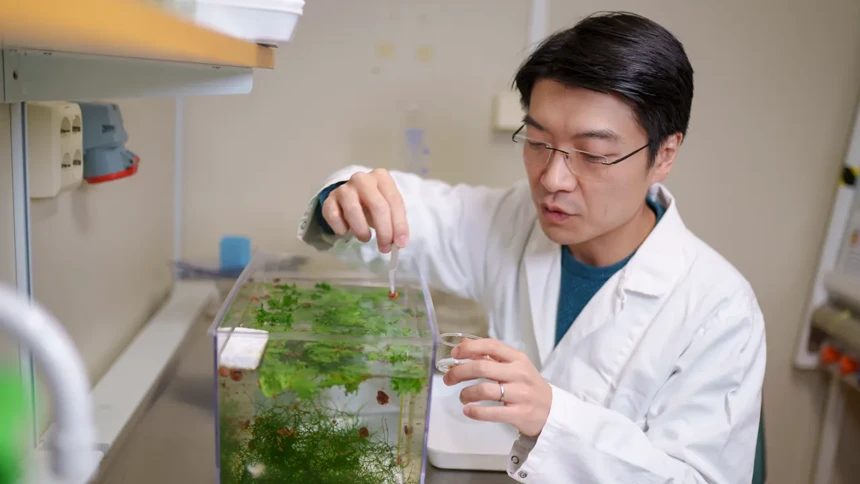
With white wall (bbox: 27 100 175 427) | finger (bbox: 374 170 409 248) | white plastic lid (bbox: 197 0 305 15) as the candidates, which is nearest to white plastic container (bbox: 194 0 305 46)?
white plastic lid (bbox: 197 0 305 15)

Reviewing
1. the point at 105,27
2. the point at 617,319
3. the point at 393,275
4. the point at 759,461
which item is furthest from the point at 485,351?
the point at 759,461

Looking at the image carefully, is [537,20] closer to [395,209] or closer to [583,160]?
[583,160]

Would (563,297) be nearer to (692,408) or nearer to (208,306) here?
(692,408)

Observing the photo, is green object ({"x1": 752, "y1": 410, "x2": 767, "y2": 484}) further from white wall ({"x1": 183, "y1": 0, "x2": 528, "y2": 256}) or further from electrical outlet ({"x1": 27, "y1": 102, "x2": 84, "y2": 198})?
electrical outlet ({"x1": 27, "y1": 102, "x2": 84, "y2": 198})

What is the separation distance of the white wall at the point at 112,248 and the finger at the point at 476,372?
574 mm

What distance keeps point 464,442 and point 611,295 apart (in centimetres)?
37

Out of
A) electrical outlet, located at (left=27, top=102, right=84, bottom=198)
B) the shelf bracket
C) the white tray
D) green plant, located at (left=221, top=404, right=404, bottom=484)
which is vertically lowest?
the white tray

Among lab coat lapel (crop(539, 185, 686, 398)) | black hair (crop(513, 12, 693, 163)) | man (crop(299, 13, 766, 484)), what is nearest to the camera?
man (crop(299, 13, 766, 484))

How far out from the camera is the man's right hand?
3.13 ft

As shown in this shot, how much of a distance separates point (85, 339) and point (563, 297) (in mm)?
865

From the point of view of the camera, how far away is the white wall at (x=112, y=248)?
966 millimetres

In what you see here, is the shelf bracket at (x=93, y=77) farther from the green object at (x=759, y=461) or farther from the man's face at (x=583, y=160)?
the green object at (x=759, y=461)

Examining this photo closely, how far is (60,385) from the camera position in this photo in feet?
0.91

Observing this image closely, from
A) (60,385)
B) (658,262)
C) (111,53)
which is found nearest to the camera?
(60,385)
